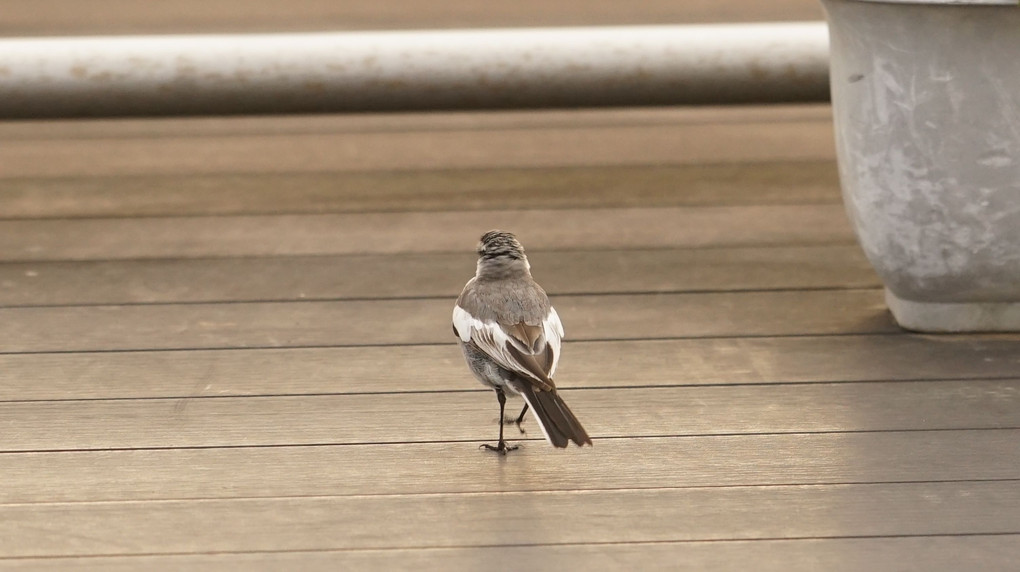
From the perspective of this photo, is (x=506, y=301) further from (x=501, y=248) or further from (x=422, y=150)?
(x=422, y=150)

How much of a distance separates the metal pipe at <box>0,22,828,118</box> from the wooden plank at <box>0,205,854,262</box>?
24cm

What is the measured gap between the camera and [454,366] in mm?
1967

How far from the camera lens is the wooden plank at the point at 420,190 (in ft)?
9.57

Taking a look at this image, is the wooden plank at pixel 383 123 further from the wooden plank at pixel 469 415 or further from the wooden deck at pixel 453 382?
the wooden plank at pixel 469 415

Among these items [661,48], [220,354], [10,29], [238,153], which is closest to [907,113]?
[661,48]

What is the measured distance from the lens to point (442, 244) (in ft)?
8.62

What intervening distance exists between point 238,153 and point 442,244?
1110 mm

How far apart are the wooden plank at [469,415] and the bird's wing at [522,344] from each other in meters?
0.15

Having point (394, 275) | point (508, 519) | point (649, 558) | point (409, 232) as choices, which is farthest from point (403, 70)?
point (649, 558)

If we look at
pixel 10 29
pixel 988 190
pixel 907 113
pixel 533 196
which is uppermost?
pixel 10 29

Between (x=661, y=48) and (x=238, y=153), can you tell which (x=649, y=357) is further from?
(x=238, y=153)

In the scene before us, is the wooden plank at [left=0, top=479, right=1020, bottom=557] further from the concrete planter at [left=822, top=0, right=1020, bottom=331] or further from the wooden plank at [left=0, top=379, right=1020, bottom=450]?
the concrete planter at [left=822, top=0, right=1020, bottom=331]

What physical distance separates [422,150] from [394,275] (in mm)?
1177

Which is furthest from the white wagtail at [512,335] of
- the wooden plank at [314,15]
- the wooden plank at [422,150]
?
the wooden plank at [314,15]
